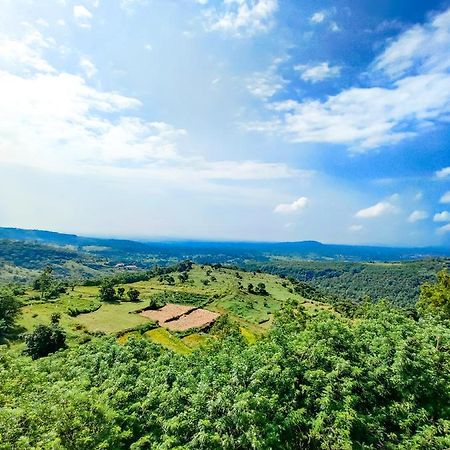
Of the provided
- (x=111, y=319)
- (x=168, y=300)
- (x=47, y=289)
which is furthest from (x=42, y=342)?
(x=168, y=300)

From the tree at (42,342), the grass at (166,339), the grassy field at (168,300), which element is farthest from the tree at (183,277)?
the tree at (42,342)

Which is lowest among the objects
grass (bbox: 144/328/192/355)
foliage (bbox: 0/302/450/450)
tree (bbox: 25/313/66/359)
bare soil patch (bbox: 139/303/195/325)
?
grass (bbox: 144/328/192/355)

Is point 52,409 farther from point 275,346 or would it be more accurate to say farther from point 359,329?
point 359,329

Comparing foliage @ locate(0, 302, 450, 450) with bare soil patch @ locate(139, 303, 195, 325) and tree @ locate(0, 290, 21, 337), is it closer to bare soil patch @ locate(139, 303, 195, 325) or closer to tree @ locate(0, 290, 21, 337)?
tree @ locate(0, 290, 21, 337)

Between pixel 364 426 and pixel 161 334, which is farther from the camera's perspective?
pixel 161 334

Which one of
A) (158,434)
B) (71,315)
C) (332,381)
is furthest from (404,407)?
(71,315)

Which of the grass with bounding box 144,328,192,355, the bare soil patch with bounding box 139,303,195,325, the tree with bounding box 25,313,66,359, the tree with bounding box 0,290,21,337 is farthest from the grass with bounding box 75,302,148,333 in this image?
the tree with bounding box 25,313,66,359

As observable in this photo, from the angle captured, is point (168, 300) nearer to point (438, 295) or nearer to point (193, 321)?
point (193, 321)
